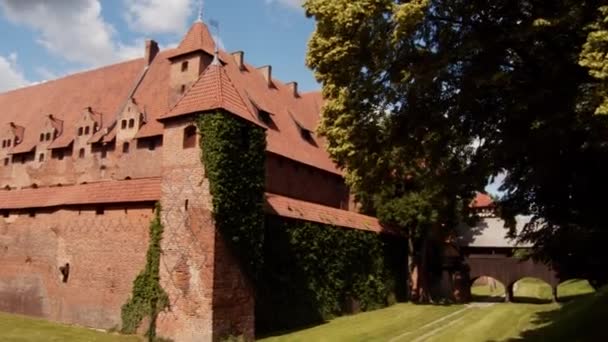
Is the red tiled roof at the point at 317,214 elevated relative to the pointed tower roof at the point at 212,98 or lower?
lower

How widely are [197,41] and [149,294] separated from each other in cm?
1261

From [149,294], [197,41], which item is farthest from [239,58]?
[149,294]

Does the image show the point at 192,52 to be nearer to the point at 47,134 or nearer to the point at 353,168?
the point at 47,134

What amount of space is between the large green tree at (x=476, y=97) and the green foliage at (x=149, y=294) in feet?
24.3

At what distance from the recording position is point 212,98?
59.9ft

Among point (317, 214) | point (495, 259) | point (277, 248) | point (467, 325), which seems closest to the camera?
point (277, 248)

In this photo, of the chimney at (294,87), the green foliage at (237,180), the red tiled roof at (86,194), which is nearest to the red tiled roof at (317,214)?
the green foliage at (237,180)

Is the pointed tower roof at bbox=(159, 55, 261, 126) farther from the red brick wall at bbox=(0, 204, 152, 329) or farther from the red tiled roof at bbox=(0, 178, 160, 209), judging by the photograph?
the red brick wall at bbox=(0, 204, 152, 329)

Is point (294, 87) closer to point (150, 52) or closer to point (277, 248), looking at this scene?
point (150, 52)

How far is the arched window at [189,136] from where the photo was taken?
18453mm

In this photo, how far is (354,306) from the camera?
25062 mm

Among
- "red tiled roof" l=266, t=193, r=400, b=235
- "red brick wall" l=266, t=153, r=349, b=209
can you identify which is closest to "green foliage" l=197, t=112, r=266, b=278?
"red tiled roof" l=266, t=193, r=400, b=235

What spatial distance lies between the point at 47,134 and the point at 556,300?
30412mm

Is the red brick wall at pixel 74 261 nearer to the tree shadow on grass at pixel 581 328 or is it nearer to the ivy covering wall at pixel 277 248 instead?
the ivy covering wall at pixel 277 248
